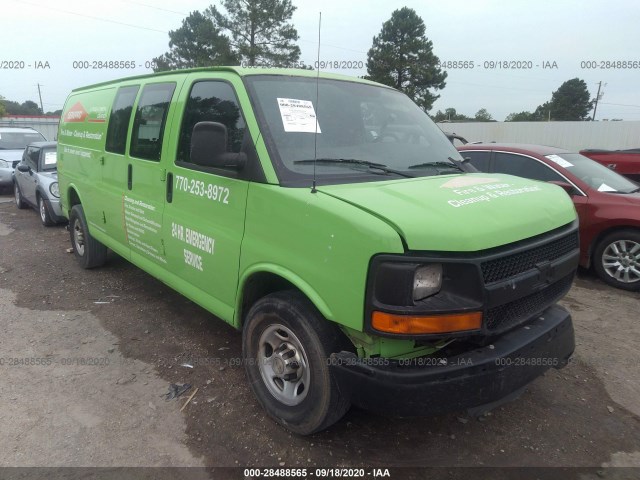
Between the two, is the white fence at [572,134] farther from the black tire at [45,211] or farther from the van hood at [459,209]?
the van hood at [459,209]

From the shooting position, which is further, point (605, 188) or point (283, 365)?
point (605, 188)

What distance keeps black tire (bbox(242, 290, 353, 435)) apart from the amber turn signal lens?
15.6 inches

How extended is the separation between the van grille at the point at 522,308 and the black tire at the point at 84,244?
15.8 feet

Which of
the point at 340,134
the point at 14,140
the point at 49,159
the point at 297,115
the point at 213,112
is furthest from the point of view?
the point at 14,140

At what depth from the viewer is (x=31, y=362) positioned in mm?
3629

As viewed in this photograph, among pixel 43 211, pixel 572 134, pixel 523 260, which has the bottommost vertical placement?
pixel 43 211

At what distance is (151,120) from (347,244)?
2.52 metres

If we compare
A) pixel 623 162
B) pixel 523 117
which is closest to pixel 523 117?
pixel 523 117

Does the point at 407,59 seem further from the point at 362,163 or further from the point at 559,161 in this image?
the point at 362,163

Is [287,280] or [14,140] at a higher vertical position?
[14,140]

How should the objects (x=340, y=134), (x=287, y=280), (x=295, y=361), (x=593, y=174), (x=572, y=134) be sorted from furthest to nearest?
(x=572, y=134) < (x=593, y=174) < (x=340, y=134) < (x=295, y=361) < (x=287, y=280)

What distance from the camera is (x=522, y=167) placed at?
5.96 m

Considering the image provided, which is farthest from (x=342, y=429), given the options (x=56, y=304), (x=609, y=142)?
(x=609, y=142)

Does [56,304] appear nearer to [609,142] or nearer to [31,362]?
[31,362]
